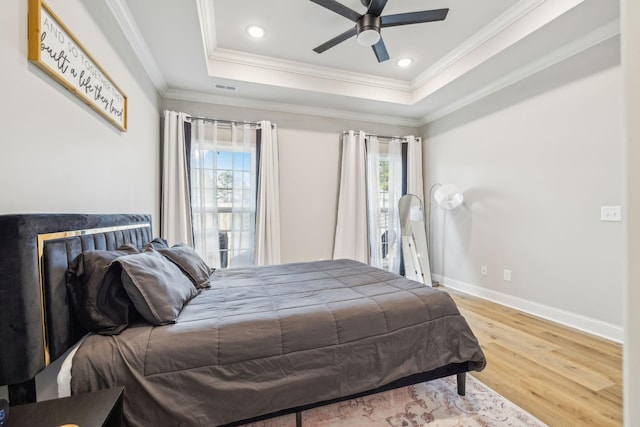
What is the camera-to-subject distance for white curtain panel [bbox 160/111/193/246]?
3348 mm

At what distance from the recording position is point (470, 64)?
3.11 metres

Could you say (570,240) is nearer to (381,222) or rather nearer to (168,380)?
(381,222)

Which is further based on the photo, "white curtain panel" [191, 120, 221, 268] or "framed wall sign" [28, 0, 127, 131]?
"white curtain panel" [191, 120, 221, 268]

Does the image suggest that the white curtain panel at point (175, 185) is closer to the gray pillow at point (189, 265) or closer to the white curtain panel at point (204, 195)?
the white curtain panel at point (204, 195)

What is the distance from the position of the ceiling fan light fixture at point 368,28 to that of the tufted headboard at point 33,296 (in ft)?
7.45

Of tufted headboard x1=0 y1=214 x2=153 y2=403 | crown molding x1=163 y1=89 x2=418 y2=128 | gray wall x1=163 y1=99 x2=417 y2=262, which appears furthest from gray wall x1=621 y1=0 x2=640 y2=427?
crown molding x1=163 y1=89 x2=418 y2=128

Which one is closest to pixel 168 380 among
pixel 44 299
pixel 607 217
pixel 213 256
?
pixel 44 299

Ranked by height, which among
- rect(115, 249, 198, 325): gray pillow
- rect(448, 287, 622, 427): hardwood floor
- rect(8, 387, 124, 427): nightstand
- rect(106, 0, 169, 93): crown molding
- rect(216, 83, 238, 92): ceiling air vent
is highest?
rect(216, 83, 238, 92): ceiling air vent

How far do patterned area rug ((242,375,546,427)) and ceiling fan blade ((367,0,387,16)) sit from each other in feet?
8.65

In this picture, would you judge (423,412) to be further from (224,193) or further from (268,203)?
(224,193)

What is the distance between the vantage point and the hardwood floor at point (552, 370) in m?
1.63

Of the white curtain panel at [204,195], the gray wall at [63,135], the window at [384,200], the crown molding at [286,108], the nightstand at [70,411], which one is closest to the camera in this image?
the nightstand at [70,411]

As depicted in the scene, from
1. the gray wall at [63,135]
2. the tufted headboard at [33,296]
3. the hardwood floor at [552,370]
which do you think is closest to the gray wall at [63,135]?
the gray wall at [63,135]

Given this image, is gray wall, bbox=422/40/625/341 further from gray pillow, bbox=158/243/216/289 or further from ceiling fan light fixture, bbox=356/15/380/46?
gray pillow, bbox=158/243/216/289
